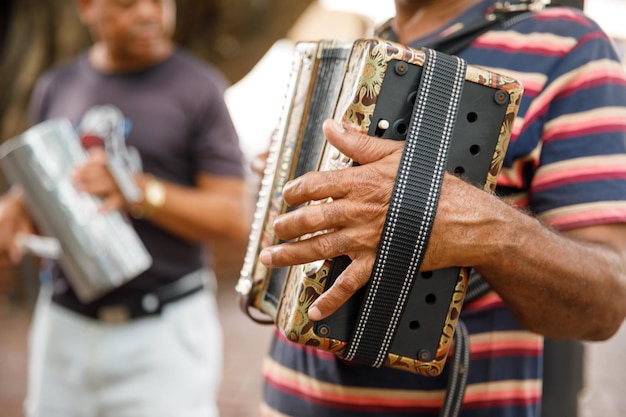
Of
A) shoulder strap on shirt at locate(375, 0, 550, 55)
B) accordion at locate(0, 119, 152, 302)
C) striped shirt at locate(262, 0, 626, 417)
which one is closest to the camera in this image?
striped shirt at locate(262, 0, 626, 417)

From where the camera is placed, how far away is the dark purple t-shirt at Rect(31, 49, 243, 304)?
2957 mm

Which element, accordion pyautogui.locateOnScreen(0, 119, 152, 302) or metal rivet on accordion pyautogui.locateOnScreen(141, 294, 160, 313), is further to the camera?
metal rivet on accordion pyautogui.locateOnScreen(141, 294, 160, 313)

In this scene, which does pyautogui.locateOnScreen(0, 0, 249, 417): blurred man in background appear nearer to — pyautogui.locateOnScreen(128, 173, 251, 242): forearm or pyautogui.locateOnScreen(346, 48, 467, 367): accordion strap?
pyautogui.locateOnScreen(128, 173, 251, 242): forearm

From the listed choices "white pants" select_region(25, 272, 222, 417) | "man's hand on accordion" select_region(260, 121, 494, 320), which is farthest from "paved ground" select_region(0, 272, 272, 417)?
"man's hand on accordion" select_region(260, 121, 494, 320)

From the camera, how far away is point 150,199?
2.83 m

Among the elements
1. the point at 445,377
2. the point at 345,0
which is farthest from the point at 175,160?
the point at 345,0

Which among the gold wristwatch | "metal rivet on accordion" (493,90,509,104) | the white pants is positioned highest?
"metal rivet on accordion" (493,90,509,104)

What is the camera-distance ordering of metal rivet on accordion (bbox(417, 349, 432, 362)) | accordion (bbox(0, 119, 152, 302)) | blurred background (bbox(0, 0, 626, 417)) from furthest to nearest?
blurred background (bbox(0, 0, 626, 417)) → accordion (bbox(0, 119, 152, 302)) → metal rivet on accordion (bbox(417, 349, 432, 362))

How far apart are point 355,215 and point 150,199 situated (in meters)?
1.78

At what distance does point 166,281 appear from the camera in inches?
116

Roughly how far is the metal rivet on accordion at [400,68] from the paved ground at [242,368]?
3.94m

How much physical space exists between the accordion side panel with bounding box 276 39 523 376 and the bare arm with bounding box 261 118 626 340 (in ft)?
0.13

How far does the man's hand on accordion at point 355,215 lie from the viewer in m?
1.19

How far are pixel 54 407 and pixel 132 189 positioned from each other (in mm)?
894
